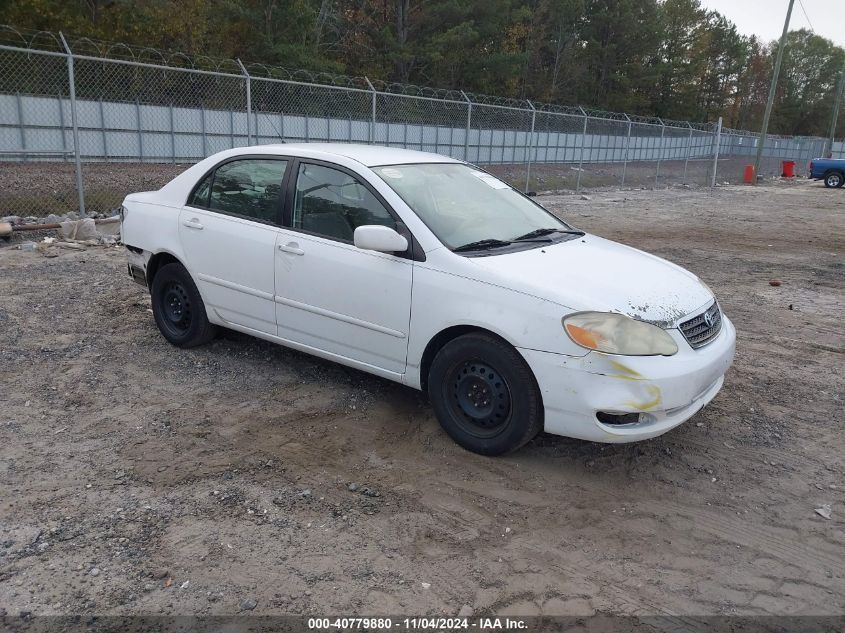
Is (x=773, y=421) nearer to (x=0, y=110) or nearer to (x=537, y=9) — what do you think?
(x=0, y=110)

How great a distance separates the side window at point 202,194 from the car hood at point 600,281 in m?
2.43

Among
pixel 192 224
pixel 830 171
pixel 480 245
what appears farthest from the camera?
pixel 830 171

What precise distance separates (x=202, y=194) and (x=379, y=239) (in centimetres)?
201

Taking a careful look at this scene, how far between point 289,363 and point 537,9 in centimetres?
4577

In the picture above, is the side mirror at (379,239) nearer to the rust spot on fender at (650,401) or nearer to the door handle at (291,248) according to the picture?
the door handle at (291,248)

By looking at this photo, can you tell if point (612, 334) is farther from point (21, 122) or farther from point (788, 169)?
point (788, 169)

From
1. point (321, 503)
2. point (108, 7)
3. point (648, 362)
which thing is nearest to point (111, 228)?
point (321, 503)

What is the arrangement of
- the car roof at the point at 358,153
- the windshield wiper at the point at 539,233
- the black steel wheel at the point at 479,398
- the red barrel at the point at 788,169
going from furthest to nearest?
1. the red barrel at the point at 788,169
2. the car roof at the point at 358,153
3. the windshield wiper at the point at 539,233
4. the black steel wheel at the point at 479,398

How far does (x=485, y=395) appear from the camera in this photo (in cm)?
385

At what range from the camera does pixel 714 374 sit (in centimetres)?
391

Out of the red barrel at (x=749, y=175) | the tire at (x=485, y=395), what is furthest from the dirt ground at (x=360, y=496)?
the red barrel at (x=749, y=175)

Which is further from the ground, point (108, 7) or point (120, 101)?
point (108, 7)

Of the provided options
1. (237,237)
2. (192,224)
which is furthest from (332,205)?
(192,224)

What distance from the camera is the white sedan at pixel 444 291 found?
3.56 meters
